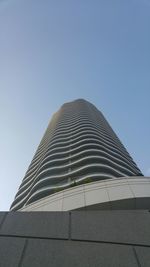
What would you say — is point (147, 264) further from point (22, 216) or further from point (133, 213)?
point (22, 216)

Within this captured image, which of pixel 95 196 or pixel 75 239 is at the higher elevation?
pixel 95 196

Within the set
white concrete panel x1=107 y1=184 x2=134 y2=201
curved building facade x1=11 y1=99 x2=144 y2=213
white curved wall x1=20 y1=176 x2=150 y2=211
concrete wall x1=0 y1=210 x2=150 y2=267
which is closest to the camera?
concrete wall x1=0 y1=210 x2=150 y2=267

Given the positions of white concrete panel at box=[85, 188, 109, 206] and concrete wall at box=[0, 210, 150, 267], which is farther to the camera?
white concrete panel at box=[85, 188, 109, 206]

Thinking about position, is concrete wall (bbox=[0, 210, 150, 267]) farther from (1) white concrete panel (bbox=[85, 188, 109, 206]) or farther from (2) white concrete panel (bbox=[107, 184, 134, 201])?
(1) white concrete panel (bbox=[85, 188, 109, 206])

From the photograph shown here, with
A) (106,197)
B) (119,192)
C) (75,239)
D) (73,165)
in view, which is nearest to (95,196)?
(106,197)

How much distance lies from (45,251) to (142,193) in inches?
252

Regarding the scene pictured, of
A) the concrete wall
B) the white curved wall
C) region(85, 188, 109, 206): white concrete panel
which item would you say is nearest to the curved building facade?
the white curved wall

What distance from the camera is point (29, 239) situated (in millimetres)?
4691

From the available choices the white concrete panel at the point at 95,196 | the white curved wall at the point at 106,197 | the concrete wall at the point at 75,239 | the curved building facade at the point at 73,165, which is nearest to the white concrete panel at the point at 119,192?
the white curved wall at the point at 106,197

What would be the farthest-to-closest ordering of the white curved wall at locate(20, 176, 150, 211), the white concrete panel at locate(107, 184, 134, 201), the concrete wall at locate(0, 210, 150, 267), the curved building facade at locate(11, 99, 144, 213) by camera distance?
the curved building facade at locate(11, 99, 144, 213) → the white concrete panel at locate(107, 184, 134, 201) → the white curved wall at locate(20, 176, 150, 211) → the concrete wall at locate(0, 210, 150, 267)

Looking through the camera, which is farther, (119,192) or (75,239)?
(119,192)

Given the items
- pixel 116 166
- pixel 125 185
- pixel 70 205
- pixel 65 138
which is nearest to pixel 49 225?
pixel 70 205

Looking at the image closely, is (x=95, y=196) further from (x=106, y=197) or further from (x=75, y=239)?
(x=75, y=239)

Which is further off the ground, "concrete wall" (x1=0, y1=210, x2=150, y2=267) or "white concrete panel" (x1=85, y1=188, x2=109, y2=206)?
"white concrete panel" (x1=85, y1=188, x2=109, y2=206)
